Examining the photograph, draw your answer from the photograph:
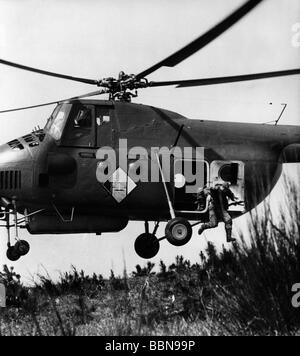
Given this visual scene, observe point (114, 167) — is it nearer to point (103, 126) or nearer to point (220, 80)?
point (103, 126)

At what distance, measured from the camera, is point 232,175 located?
1224 centimetres

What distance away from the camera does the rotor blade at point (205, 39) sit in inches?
315

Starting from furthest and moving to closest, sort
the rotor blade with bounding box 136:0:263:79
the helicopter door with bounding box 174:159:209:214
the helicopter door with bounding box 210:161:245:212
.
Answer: the helicopter door with bounding box 210:161:245:212 → the helicopter door with bounding box 174:159:209:214 → the rotor blade with bounding box 136:0:263:79

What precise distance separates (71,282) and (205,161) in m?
3.69

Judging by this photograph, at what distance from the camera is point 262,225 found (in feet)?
18.2

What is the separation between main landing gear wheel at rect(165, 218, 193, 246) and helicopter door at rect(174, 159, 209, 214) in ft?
1.28

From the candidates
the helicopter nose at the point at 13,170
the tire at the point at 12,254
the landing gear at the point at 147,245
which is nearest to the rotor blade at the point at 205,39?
the helicopter nose at the point at 13,170

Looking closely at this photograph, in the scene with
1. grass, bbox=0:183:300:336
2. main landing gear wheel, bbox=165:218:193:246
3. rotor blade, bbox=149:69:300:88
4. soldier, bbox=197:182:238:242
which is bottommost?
grass, bbox=0:183:300:336

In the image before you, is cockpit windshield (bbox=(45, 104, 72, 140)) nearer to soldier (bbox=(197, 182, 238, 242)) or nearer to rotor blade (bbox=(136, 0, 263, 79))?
rotor blade (bbox=(136, 0, 263, 79))

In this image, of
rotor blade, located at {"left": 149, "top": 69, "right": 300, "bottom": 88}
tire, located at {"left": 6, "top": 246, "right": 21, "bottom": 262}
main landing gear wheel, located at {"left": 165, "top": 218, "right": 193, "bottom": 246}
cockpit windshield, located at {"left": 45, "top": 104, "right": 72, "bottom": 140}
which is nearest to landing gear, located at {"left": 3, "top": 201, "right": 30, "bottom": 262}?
tire, located at {"left": 6, "top": 246, "right": 21, "bottom": 262}

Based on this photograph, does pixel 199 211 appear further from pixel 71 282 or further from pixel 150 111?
pixel 71 282

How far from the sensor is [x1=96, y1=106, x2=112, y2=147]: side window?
11789 millimetres

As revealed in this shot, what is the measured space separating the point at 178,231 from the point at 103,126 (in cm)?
227

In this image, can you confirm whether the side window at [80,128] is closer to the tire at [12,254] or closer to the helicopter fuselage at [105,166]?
the helicopter fuselage at [105,166]
